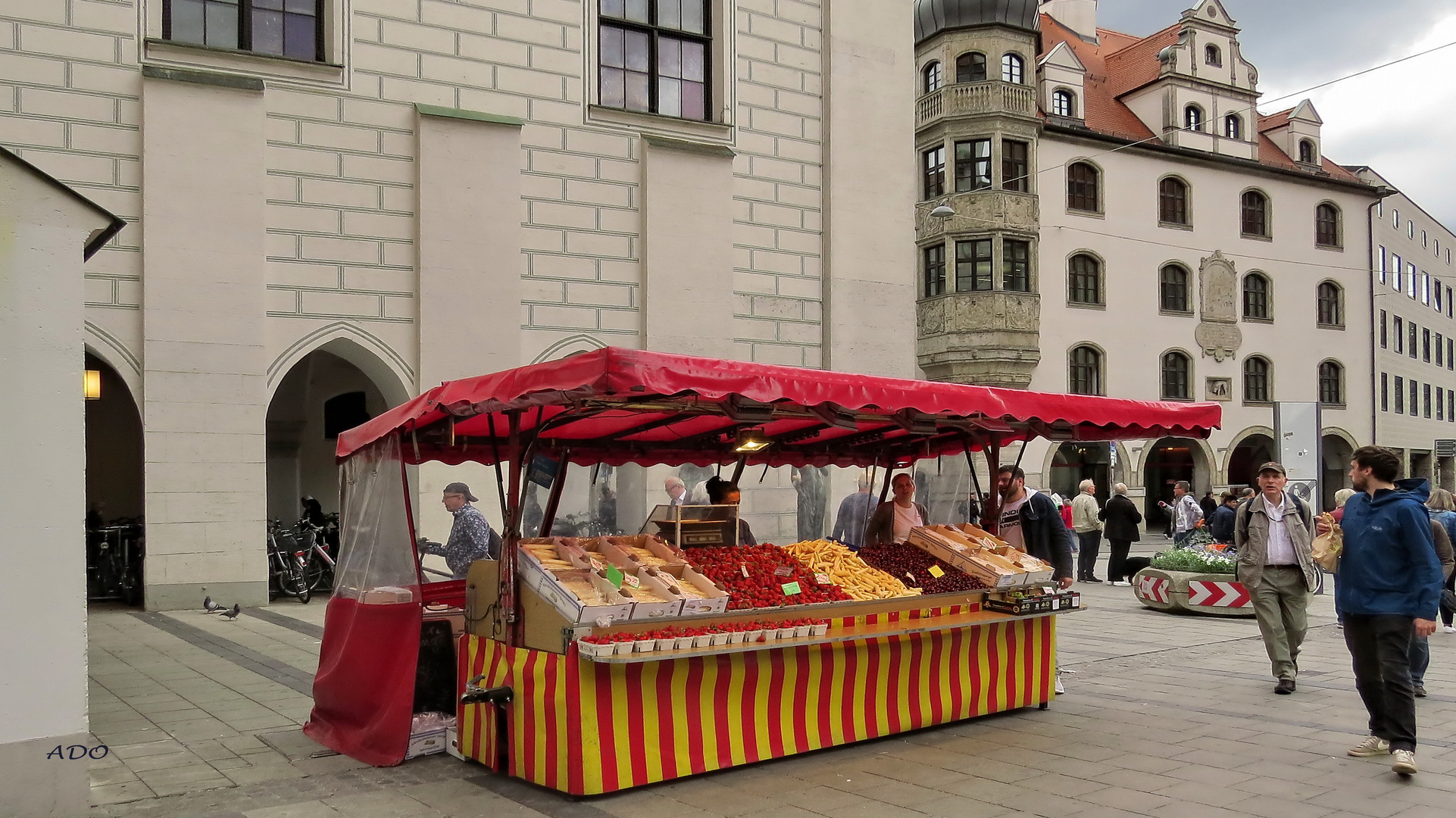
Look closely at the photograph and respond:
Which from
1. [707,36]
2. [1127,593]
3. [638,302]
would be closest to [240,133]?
[638,302]

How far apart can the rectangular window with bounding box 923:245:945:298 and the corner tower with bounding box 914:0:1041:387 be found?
0.05 m

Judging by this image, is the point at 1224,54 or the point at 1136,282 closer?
the point at 1136,282

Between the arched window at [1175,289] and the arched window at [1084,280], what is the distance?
296 centimetres

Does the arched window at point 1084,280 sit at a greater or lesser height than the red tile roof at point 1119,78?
lesser

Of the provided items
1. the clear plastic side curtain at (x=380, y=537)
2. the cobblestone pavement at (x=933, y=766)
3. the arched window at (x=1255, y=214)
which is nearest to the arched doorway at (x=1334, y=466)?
the arched window at (x=1255, y=214)

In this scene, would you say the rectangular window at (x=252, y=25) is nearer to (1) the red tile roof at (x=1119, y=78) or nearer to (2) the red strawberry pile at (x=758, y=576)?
(2) the red strawberry pile at (x=758, y=576)

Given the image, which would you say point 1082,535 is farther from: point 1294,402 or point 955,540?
point 955,540

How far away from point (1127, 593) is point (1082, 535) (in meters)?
1.93

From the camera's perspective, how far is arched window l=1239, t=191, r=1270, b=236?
39.5 meters

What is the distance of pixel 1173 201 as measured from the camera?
37.7 meters

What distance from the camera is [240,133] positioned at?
→ 46.0ft

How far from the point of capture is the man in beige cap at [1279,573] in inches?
355

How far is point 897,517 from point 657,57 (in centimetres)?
945

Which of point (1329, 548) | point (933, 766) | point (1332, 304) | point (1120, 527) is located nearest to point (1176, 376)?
point (1332, 304)
